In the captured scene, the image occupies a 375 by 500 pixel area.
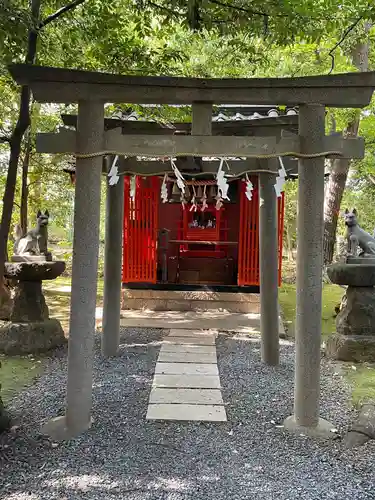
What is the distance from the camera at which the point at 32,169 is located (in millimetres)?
12305

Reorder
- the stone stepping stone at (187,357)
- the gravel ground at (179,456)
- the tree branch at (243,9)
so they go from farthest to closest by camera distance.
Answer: the stone stepping stone at (187,357) → the tree branch at (243,9) → the gravel ground at (179,456)

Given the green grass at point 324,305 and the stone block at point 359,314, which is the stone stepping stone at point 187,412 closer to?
the stone block at point 359,314

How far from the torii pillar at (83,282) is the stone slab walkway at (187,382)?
2.42 feet

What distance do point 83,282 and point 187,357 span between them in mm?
2912

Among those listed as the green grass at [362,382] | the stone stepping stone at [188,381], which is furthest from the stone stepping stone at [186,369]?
the green grass at [362,382]

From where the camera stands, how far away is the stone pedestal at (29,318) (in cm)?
643

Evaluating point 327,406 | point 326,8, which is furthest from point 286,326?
point 326,8

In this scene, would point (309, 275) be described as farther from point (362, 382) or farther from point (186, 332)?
point (186, 332)

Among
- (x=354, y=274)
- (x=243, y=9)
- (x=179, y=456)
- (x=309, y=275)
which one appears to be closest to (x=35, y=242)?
(x=243, y=9)

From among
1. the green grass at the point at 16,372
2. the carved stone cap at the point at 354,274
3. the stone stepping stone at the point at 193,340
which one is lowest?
the green grass at the point at 16,372

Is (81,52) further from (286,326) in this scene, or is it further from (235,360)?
(286,326)

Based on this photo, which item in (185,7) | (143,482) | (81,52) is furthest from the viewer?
(81,52)

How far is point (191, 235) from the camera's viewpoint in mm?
10281

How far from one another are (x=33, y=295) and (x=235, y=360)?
3206 millimetres
